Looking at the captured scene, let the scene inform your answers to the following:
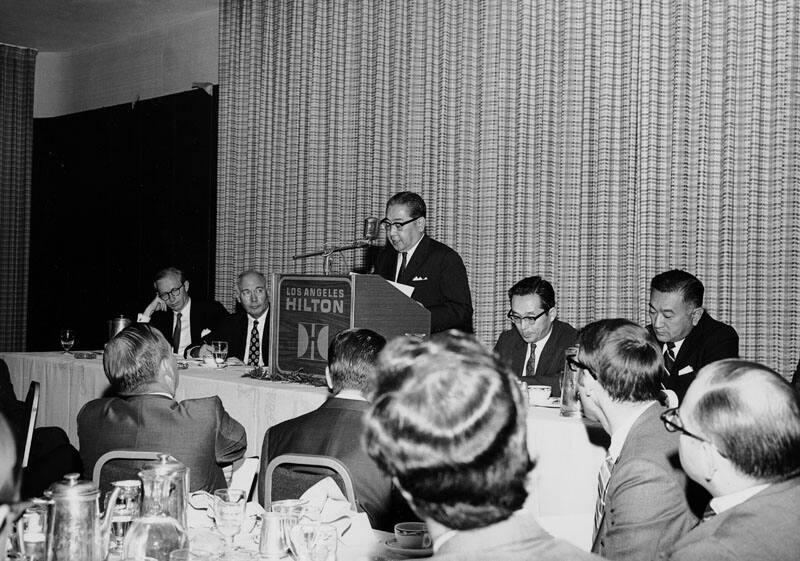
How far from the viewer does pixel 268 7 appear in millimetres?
6699

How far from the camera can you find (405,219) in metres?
4.39

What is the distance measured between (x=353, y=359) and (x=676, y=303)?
6.10 feet

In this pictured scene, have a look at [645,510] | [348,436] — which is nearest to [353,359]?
[348,436]

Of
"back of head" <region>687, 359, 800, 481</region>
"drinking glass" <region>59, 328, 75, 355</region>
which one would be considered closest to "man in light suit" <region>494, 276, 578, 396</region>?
"back of head" <region>687, 359, 800, 481</region>

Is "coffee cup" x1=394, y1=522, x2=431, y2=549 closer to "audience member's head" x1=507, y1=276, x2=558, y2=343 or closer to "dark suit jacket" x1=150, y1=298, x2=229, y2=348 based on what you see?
"audience member's head" x1=507, y1=276, x2=558, y2=343

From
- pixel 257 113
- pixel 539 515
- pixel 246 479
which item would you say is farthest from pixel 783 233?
pixel 257 113

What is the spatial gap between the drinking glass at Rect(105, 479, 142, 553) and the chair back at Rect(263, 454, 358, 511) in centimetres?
34

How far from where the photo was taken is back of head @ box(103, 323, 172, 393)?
263 cm

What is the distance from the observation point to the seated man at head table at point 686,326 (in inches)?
148

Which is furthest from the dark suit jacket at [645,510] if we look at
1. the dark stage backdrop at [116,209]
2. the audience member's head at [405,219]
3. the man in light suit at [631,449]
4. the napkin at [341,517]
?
the dark stage backdrop at [116,209]

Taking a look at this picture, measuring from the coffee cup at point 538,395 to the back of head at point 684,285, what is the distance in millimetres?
918

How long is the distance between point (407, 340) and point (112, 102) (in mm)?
7985

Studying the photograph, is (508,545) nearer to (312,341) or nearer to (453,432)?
(453,432)

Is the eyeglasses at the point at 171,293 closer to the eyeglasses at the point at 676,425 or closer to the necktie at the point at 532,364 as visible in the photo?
the necktie at the point at 532,364
